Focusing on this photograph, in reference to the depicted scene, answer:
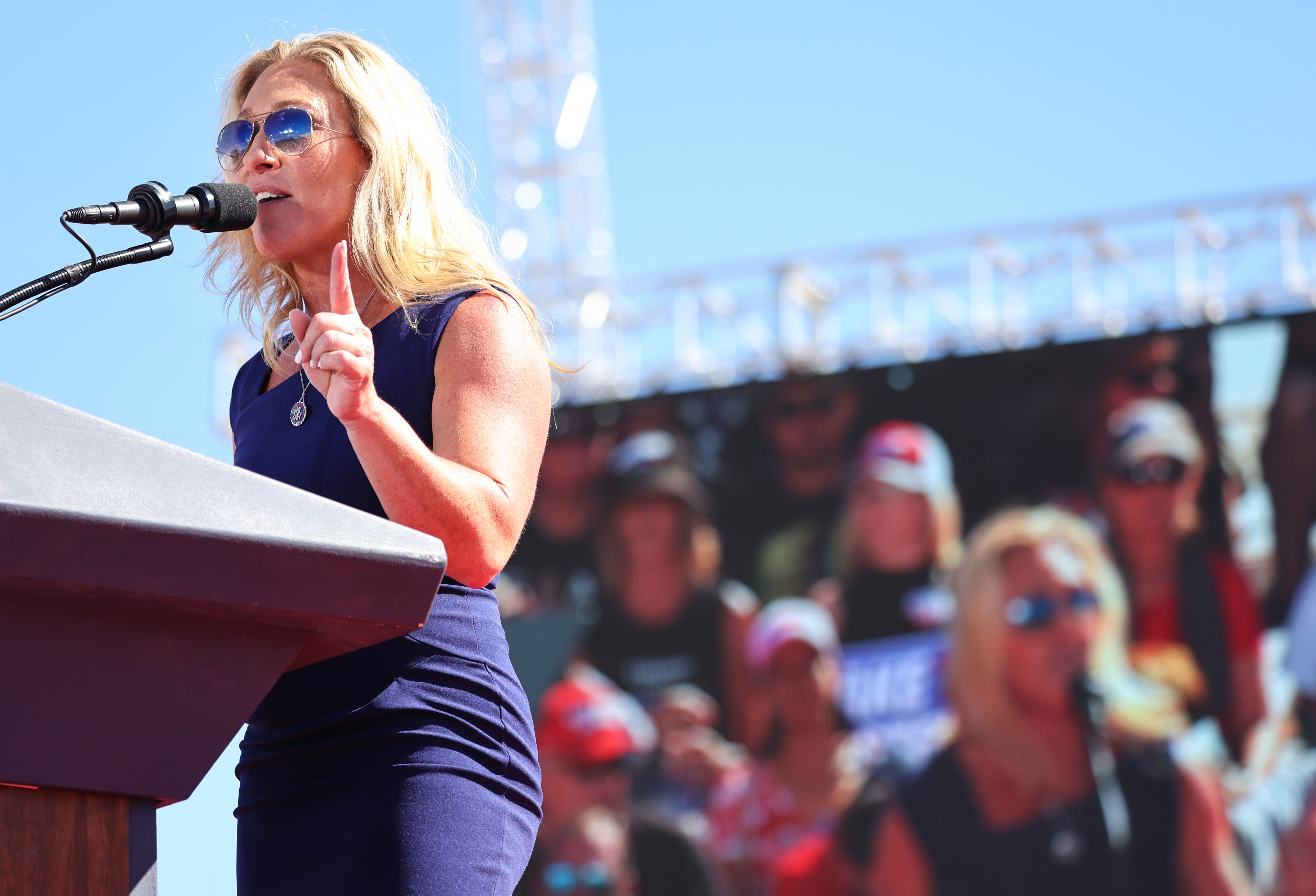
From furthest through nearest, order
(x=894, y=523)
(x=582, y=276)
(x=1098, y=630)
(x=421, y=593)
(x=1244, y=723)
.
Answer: (x=582, y=276) < (x=894, y=523) < (x=1098, y=630) < (x=1244, y=723) < (x=421, y=593)

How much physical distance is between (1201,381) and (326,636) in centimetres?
760

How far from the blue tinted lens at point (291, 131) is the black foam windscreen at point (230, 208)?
4.0 inches

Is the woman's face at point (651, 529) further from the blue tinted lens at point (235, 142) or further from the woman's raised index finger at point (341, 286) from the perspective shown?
the woman's raised index finger at point (341, 286)

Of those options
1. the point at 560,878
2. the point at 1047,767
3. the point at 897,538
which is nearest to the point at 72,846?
the point at 1047,767

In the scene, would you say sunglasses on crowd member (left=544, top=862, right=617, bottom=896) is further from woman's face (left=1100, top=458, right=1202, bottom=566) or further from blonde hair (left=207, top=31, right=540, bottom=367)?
blonde hair (left=207, top=31, right=540, bottom=367)

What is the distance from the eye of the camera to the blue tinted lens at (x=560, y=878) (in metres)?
8.94

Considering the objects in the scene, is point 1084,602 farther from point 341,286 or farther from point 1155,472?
point 341,286

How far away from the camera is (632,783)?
9.03 meters

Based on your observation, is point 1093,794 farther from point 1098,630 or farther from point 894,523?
point 894,523

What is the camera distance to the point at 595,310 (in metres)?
9.83

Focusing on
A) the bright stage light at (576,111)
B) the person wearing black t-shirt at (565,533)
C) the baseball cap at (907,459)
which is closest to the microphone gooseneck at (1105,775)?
the baseball cap at (907,459)

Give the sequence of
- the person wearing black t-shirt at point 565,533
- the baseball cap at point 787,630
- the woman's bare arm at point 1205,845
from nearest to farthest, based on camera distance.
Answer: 1. the woman's bare arm at point 1205,845
2. the baseball cap at point 787,630
3. the person wearing black t-shirt at point 565,533

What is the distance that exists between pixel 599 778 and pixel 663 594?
114 cm

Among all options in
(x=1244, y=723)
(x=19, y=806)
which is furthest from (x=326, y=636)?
(x=1244, y=723)
